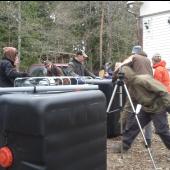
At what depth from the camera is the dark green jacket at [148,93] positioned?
5.70 metres

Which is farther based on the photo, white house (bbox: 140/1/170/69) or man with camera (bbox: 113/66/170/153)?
white house (bbox: 140/1/170/69)

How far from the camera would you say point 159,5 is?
1838 cm

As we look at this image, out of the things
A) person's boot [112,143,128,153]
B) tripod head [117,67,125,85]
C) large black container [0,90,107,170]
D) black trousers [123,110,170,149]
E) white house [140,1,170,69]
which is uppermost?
white house [140,1,170,69]

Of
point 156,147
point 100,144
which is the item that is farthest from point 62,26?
point 100,144

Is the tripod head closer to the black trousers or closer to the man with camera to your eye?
the man with camera

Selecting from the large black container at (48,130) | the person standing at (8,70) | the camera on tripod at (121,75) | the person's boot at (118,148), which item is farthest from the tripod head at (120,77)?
the large black container at (48,130)

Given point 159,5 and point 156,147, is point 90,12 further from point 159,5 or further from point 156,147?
point 156,147

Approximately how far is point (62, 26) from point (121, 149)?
25.0 m

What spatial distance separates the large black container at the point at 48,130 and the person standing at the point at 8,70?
293 cm

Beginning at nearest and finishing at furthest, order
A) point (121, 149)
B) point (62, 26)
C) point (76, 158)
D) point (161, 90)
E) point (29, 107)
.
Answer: point (29, 107), point (76, 158), point (161, 90), point (121, 149), point (62, 26)

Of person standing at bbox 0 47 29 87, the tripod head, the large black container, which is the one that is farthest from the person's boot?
the large black container

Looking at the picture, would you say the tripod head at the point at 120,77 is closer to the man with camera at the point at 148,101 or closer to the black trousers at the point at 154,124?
the man with camera at the point at 148,101

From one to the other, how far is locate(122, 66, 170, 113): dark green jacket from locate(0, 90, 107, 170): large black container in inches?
91.4

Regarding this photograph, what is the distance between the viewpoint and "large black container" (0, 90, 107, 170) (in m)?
3.05
